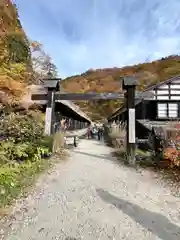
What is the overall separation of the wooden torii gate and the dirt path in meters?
2.56

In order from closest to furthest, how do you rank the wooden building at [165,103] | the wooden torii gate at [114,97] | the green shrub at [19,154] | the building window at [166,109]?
the green shrub at [19,154]
the wooden torii gate at [114,97]
the wooden building at [165,103]
the building window at [166,109]

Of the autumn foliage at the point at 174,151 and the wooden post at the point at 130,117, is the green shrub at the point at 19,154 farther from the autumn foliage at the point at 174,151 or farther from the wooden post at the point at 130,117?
the autumn foliage at the point at 174,151

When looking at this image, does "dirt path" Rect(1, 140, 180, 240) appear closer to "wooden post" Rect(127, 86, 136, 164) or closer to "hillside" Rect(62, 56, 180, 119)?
"wooden post" Rect(127, 86, 136, 164)

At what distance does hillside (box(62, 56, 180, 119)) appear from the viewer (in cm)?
5338

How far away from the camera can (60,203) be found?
5746 millimetres

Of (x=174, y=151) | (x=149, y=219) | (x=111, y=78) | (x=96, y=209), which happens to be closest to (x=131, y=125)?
(x=174, y=151)

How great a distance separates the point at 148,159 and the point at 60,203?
5.60 meters

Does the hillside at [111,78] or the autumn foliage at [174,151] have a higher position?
the hillside at [111,78]

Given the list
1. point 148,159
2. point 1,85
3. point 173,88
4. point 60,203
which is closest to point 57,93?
point 1,85

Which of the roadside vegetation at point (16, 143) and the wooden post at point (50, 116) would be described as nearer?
the roadside vegetation at point (16, 143)

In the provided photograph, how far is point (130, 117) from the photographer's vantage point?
10758 millimetres

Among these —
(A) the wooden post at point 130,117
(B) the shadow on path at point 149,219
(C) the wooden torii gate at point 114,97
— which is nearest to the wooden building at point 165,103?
(C) the wooden torii gate at point 114,97

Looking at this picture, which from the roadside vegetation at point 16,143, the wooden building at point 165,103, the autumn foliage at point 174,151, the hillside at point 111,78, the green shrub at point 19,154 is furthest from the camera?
the hillside at point 111,78

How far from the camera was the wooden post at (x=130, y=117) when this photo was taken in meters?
10.5
